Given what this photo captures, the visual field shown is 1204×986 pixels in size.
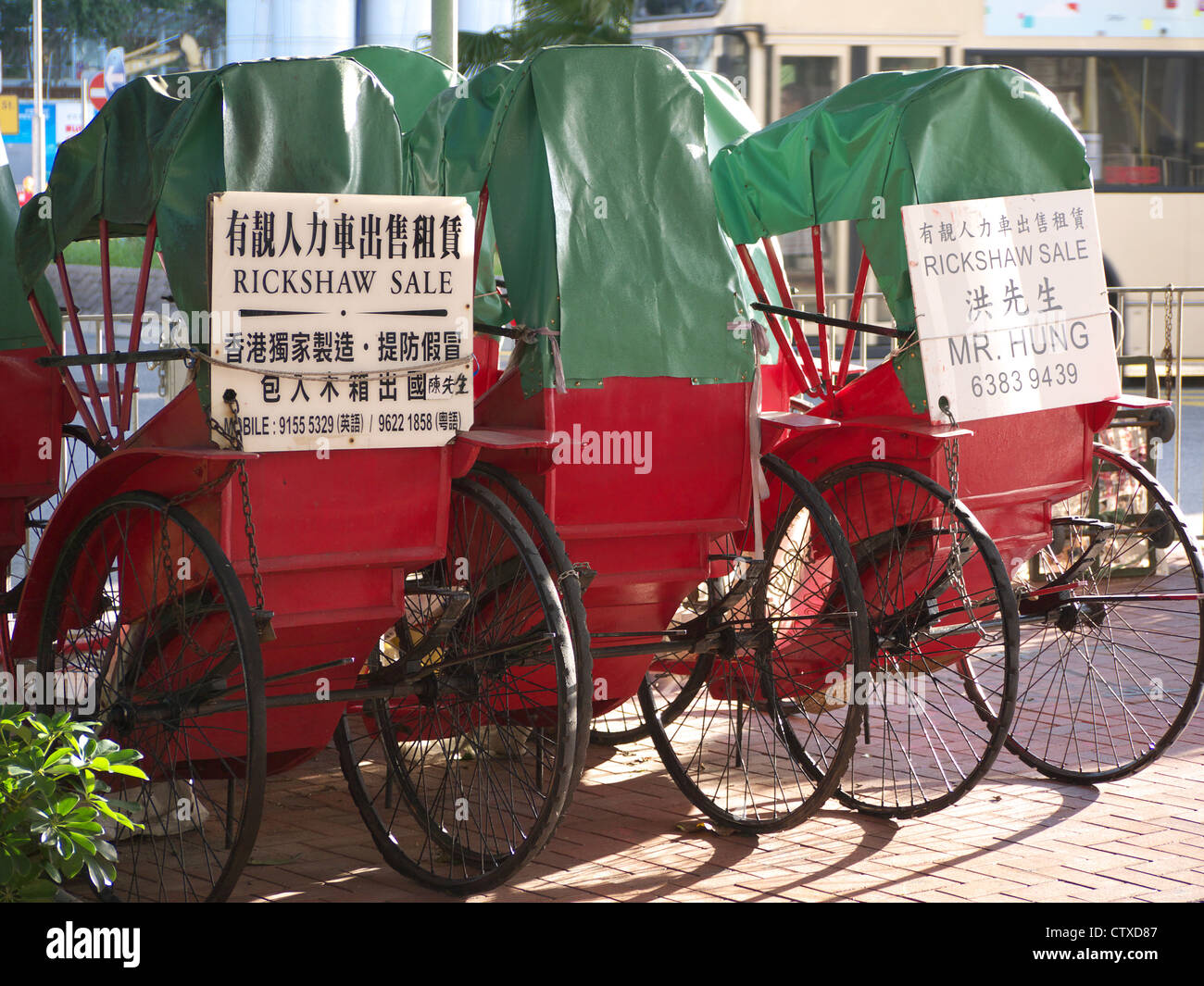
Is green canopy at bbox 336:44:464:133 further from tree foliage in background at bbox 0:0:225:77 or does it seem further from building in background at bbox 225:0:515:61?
tree foliage in background at bbox 0:0:225:77

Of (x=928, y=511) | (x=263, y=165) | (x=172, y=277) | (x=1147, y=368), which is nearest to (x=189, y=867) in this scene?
(x=172, y=277)

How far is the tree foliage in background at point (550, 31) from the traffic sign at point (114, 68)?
9632mm

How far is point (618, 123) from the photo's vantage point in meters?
4.53

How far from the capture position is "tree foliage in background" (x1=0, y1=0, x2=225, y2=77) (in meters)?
11.9

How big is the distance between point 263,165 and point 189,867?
222cm

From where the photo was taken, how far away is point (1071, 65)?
1519cm

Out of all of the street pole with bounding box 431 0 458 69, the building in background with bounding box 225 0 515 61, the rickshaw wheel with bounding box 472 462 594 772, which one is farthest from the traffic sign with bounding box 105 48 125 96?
the rickshaw wheel with bounding box 472 462 594 772

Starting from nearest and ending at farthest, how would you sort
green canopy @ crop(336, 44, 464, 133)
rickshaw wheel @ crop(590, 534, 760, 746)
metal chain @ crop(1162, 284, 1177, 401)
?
1. rickshaw wheel @ crop(590, 534, 760, 746)
2. green canopy @ crop(336, 44, 464, 133)
3. metal chain @ crop(1162, 284, 1177, 401)

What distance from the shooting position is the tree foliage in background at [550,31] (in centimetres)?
2225

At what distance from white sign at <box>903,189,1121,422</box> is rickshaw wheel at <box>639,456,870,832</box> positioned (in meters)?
Answer: 0.63

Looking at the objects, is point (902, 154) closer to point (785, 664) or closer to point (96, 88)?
point (785, 664)

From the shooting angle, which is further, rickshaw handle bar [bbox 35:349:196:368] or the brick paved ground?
the brick paved ground

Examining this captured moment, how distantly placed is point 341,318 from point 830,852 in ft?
7.71

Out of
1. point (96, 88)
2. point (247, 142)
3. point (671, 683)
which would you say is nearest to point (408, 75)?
point (247, 142)
